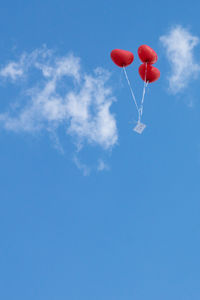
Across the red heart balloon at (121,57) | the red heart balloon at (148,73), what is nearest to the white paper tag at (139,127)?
the red heart balloon at (148,73)

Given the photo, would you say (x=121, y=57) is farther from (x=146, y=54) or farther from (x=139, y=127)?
(x=139, y=127)

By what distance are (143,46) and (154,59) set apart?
963 millimetres

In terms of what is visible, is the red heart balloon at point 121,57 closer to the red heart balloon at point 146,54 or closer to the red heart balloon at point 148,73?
the red heart balloon at point 146,54

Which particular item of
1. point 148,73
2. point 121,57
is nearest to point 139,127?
point 148,73

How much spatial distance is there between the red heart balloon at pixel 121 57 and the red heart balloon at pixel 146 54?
0.71m

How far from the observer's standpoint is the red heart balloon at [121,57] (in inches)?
802

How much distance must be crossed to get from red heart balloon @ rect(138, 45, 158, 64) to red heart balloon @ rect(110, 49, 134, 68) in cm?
71

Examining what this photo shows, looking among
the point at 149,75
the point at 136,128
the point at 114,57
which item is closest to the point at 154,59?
the point at 149,75

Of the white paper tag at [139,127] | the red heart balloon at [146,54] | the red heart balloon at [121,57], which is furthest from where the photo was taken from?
the red heart balloon at [121,57]

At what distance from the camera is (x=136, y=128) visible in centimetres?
1786

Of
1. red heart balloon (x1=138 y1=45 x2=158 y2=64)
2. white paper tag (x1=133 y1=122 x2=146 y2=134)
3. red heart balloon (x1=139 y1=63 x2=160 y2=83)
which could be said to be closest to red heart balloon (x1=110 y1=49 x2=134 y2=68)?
red heart balloon (x1=138 y1=45 x2=158 y2=64)

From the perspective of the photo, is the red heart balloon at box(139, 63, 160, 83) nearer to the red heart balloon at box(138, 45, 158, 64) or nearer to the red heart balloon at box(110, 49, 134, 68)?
the red heart balloon at box(138, 45, 158, 64)

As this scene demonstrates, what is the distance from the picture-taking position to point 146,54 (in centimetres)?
1977

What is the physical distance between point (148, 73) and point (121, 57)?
1.79 meters
